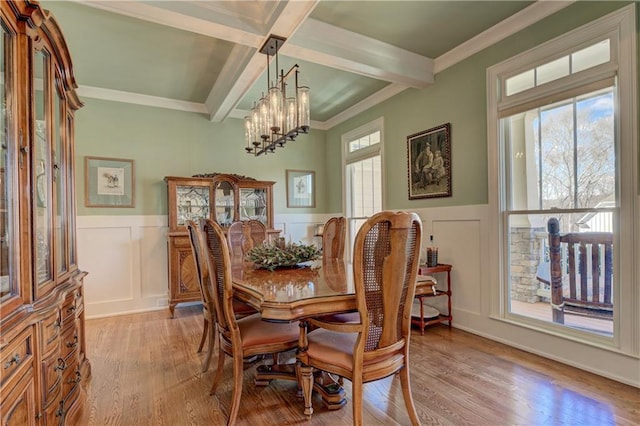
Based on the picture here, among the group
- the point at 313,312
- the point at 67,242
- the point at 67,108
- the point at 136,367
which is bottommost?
the point at 136,367

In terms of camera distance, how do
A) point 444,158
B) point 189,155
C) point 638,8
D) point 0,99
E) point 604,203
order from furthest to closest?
point 189,155, point 444,158, point 604,203, point 638,8, point 0,99

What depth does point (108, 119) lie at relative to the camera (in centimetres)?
408

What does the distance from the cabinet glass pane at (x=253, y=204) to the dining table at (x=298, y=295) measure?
2.05m

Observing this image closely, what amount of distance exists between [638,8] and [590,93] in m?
0.54

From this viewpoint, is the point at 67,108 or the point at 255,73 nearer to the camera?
the point at 67,108

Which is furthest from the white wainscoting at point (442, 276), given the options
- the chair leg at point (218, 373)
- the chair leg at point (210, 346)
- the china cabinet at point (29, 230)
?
the china cabinet at point (29, 230)

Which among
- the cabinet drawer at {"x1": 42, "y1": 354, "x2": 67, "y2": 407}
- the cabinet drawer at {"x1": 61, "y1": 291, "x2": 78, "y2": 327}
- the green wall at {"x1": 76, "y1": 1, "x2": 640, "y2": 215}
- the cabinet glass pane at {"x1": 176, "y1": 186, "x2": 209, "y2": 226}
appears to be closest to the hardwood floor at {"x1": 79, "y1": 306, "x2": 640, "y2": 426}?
the cabinet drawer at {"x1": 42, "y1": 354, "x2": 67, "y2": 407}

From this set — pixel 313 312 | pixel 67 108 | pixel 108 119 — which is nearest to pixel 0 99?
Result: pixel 67 108

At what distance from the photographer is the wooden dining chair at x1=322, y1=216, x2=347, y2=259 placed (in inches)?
122

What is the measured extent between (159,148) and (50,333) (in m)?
3.36

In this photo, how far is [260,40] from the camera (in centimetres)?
259

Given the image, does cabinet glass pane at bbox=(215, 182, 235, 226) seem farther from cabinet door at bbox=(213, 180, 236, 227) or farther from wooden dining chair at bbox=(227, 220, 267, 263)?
wooden dining chair at bbox=(227, 220, 267, 263)

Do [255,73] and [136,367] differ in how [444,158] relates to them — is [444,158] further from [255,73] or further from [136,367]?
[136,367]

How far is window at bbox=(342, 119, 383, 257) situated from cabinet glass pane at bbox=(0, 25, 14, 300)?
3767 millimetres
